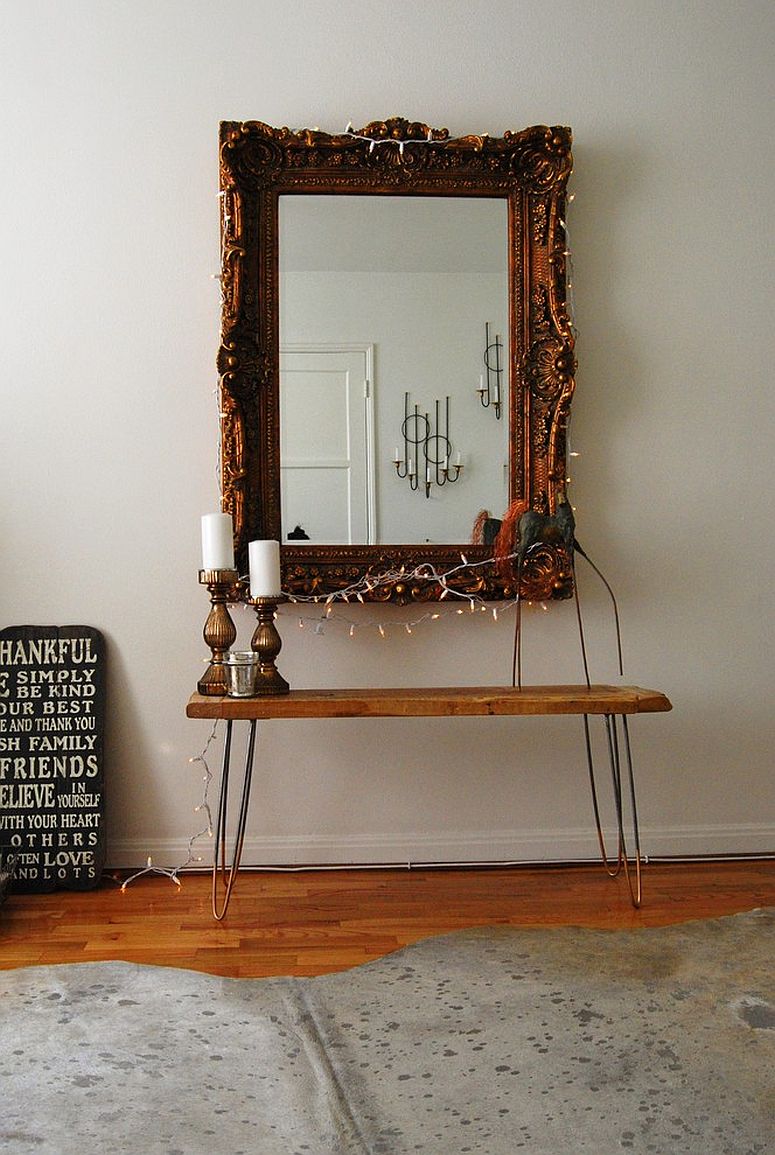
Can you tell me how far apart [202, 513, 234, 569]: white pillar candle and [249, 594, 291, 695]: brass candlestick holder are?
13cm

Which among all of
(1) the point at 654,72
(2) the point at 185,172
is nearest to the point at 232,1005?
(2) the point at 185,172

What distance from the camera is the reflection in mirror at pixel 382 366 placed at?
3.09m

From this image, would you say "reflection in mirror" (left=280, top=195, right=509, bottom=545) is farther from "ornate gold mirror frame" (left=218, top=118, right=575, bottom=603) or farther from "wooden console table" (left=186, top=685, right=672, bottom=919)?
"wooden console table" (left=186, top=685, right=672, bottom=919)

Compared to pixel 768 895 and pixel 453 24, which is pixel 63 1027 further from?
pixel 453 24

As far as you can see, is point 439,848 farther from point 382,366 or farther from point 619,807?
point 382,366

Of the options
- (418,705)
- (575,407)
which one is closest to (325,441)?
(575,407)

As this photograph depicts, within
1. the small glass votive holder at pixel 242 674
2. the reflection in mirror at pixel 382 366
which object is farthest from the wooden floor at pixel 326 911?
the reflection in mirror at pixel 382 366

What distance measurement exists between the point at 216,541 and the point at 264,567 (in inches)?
5.4

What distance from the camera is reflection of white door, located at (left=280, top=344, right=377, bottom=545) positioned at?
3.09m

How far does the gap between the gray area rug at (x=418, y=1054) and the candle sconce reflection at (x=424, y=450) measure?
125 cm

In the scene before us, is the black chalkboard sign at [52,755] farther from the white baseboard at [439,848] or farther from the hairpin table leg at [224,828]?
the hairpin table leg at [224,828]

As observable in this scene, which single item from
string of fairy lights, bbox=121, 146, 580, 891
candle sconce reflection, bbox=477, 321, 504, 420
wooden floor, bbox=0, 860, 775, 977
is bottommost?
wooden floor, bbox=0, 860, 775, 977

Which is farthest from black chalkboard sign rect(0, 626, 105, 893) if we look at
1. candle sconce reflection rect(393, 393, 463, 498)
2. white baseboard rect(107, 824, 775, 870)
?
candle sconce reflection rect(393, 393, 463, 498)

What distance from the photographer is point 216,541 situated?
2.80 meters
